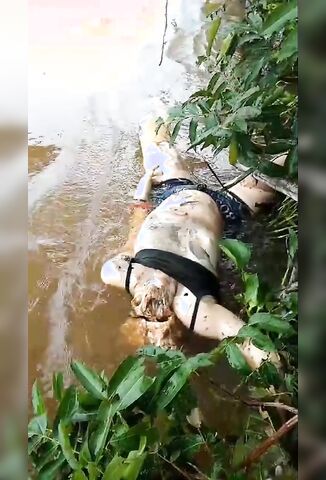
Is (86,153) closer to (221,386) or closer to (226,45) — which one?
(226,45)

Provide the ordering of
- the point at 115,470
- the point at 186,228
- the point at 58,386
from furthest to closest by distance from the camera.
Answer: the point at 186,228 < the point at 58,386 < the point at 115,470

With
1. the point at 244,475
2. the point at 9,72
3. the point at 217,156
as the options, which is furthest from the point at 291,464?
the point at 9,72

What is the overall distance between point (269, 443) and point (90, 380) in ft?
0.99

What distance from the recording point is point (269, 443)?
→ 999 mm

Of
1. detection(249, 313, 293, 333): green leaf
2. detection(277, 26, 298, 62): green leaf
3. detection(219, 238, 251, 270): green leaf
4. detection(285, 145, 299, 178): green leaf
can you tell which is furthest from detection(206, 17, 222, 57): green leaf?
detection(249, 313, 293, 333): green leaf

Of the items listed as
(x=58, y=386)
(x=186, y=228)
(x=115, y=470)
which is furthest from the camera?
(x=186, y=228)

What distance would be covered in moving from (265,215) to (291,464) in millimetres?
410

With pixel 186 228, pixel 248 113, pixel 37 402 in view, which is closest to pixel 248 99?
pixel 248 113

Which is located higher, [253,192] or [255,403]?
[253,192]

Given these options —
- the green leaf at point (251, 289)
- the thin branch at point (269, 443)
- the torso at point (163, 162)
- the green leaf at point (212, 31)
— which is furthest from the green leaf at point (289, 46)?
the thin branch at point (269, 443)

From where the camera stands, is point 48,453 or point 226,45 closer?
point 48,453

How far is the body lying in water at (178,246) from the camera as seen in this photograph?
1.04 meters

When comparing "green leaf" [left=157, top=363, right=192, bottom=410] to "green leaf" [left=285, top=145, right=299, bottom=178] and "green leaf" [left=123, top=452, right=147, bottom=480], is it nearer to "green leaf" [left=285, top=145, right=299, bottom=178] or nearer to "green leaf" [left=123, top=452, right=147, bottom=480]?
"green leaf" [left=123, top=452, right=147, bottom=480]

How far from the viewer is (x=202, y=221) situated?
1.08 metres
